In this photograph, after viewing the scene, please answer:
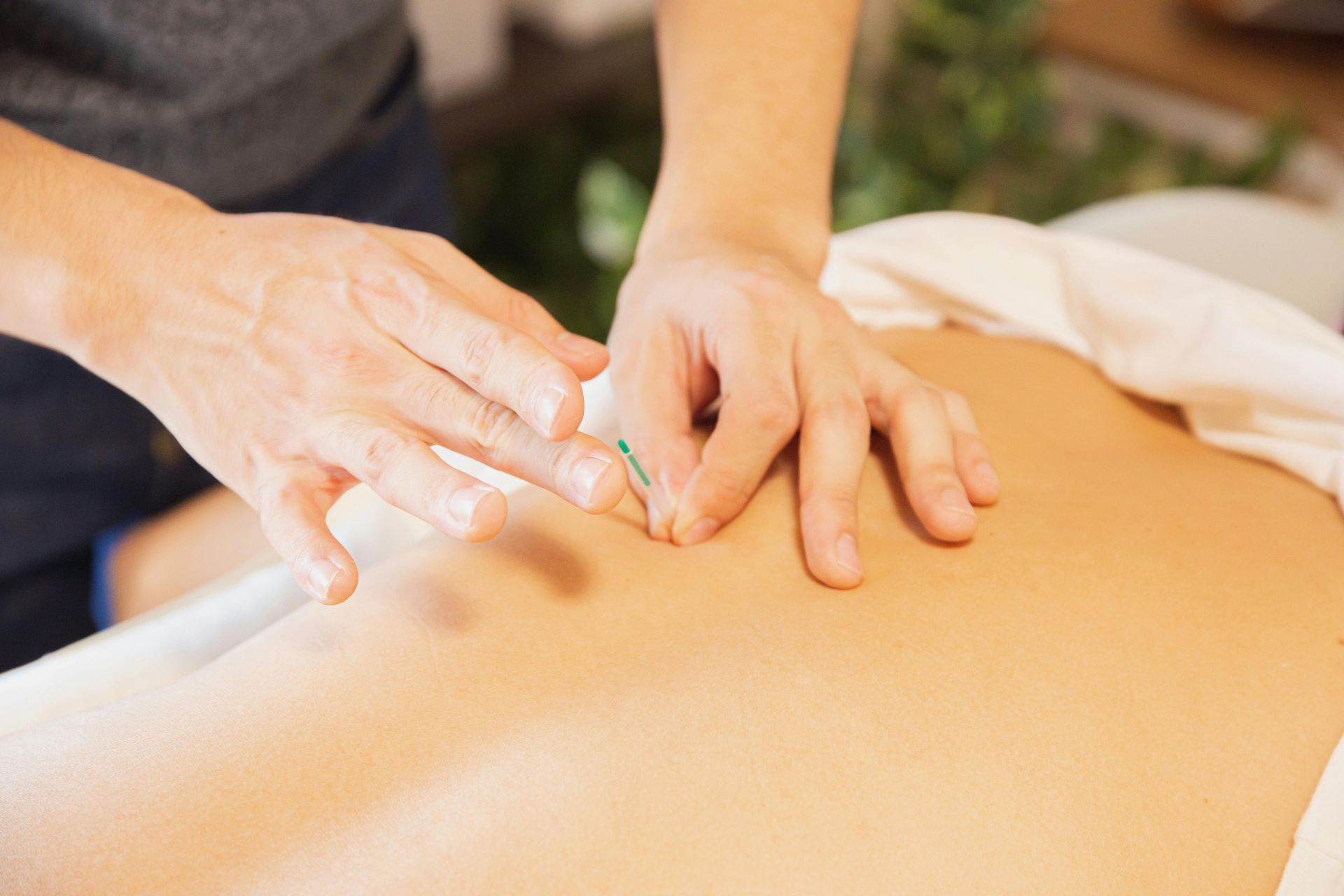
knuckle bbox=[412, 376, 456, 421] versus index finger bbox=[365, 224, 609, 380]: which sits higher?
index finger bbox=[365, 224, 609, 380]

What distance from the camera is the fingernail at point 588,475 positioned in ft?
2.07

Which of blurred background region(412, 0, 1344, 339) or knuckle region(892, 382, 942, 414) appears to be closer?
knuckle region(892, 382, 942, 414)

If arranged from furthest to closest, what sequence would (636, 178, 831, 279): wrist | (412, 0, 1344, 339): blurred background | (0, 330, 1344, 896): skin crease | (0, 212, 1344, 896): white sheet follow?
1. (412, 0, 1344, 339): blurred background
2. (636, 178, 831, 279): wrist
3. (0, 212, 1344, 896): white sheet
4. (0, 330, 1344, 896): skin crease

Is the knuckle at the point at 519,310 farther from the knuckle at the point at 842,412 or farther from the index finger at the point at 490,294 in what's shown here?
the knuckle at the point at 842,412

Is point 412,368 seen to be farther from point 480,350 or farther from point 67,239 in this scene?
point 67,239

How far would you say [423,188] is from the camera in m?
1.36

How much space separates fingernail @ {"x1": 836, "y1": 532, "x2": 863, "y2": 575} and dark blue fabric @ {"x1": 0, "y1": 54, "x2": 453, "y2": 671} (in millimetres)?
768

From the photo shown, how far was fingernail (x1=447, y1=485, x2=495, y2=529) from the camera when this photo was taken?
618 millimetres

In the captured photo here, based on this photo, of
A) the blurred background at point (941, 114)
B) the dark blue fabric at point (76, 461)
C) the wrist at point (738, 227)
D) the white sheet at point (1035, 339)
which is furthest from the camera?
the blurred background at point (941, 114)

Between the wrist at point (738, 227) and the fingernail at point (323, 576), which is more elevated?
the wrist at point (738, 227)

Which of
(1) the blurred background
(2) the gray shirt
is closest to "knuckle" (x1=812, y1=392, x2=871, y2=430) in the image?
(2) the gray shirt

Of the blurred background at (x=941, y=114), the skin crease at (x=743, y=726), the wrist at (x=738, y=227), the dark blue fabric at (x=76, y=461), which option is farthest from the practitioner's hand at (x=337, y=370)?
the blurred background at (x=941, y=114)

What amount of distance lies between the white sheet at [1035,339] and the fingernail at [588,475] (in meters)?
0.26

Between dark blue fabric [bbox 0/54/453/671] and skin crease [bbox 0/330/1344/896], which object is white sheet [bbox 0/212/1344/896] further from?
dark blue fabric [bbox 0/54/453/671]
